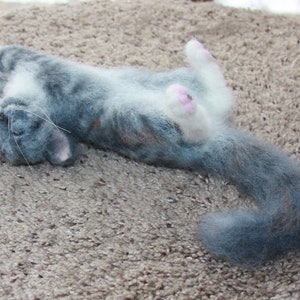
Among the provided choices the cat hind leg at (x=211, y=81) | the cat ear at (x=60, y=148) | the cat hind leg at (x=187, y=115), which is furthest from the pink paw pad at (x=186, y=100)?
the cat ear at (x=60, y=148)

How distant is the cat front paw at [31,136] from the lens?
112 cm

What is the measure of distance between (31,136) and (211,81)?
1.16ft

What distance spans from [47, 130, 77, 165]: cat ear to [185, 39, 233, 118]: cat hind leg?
0.27 m

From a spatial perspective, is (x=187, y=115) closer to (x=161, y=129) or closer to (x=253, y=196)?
(x=161, y=129)

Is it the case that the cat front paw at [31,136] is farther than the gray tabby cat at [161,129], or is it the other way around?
the cat front paw at [31,136]

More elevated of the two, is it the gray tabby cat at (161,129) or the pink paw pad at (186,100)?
the pink paw pad at (186,100)

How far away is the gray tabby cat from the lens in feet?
3.22

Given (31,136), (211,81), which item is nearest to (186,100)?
(211,81)

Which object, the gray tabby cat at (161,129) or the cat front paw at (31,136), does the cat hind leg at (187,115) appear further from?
the cat front paw at (31,136)

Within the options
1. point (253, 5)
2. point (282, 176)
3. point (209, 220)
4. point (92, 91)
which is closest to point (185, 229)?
point (209, 220)

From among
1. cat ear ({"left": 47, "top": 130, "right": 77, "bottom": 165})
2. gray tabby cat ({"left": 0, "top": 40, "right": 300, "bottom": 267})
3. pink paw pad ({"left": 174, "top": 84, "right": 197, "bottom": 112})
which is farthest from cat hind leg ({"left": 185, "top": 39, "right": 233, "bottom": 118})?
cat ear ({"left": 47, "top": 130, "right": 77, "bottom": 165})

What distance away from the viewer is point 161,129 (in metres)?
1.07

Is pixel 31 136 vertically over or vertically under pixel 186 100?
under

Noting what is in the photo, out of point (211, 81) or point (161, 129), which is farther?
point (211, 81)
